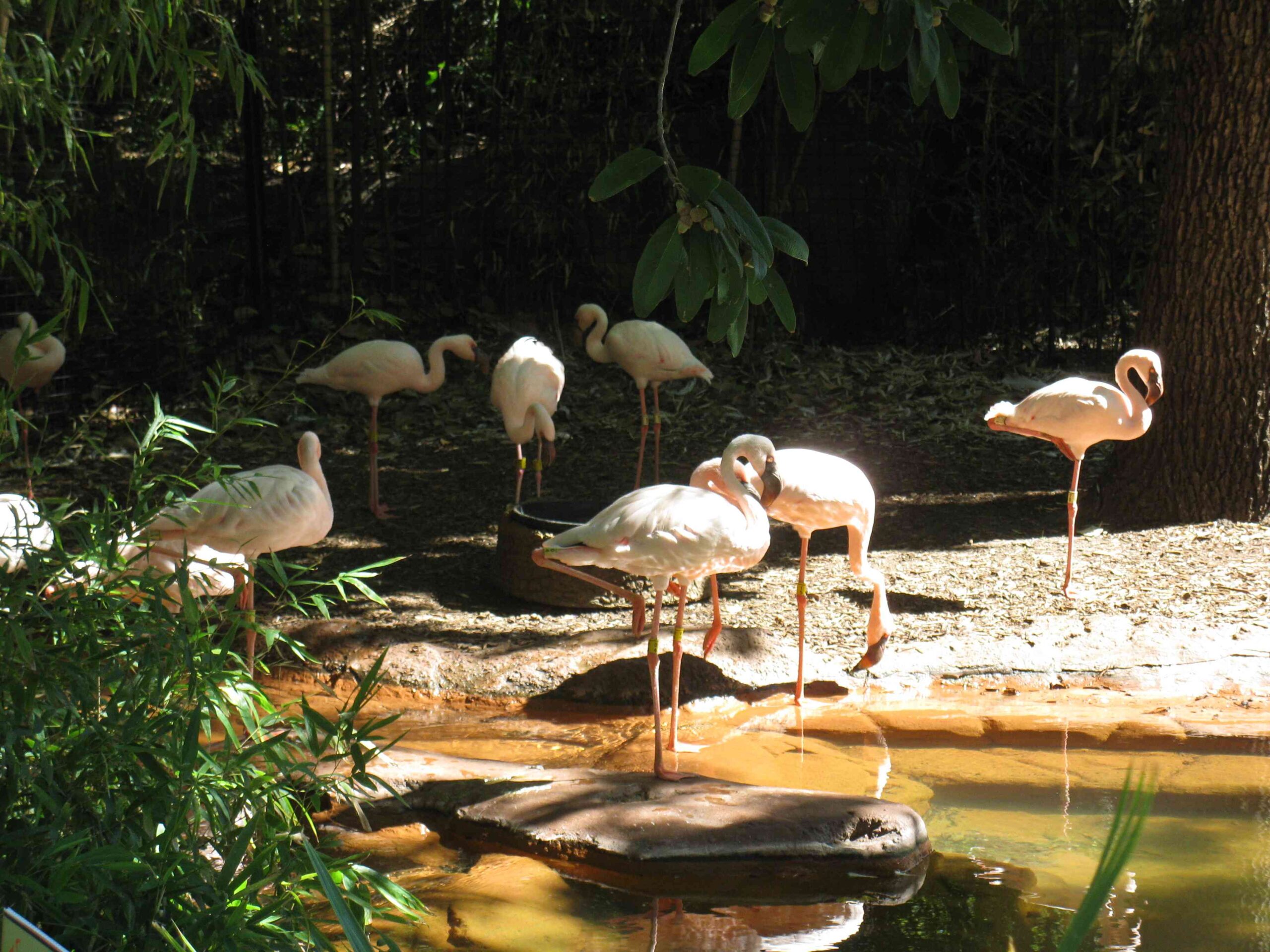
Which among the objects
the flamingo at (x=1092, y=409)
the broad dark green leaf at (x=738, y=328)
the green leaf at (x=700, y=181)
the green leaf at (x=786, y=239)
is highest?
the green leaf at (x=700, y=181)

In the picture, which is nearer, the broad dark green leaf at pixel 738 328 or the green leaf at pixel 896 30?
the green leaf at pixel 896 30

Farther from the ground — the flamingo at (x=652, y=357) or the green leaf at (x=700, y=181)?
the green leaf at (x=700, y=181)

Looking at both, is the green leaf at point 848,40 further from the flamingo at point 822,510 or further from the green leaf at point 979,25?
the flamingo at point 822,510

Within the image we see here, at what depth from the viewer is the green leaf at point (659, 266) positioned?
1676 mm

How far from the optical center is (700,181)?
1.66 metres

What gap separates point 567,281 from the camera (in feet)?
30.0

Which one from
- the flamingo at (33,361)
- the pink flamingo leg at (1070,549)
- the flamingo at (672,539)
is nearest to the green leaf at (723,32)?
the flamingo at (672,539)

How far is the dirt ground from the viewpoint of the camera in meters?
4.77

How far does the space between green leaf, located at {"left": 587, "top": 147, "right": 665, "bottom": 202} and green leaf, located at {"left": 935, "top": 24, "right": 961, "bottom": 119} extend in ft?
1.26

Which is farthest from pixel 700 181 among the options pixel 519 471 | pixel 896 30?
pixel 519 471

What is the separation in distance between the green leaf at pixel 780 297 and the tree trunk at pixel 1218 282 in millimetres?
4353

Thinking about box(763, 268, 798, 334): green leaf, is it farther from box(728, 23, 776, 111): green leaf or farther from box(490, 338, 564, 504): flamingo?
box(490, 338, 564, 504): flamingo

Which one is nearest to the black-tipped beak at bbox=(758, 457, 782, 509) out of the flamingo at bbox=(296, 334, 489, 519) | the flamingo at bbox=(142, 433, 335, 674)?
the flamingo at bbox=(142, 433, 335, 674)

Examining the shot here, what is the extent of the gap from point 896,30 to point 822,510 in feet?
9.24
